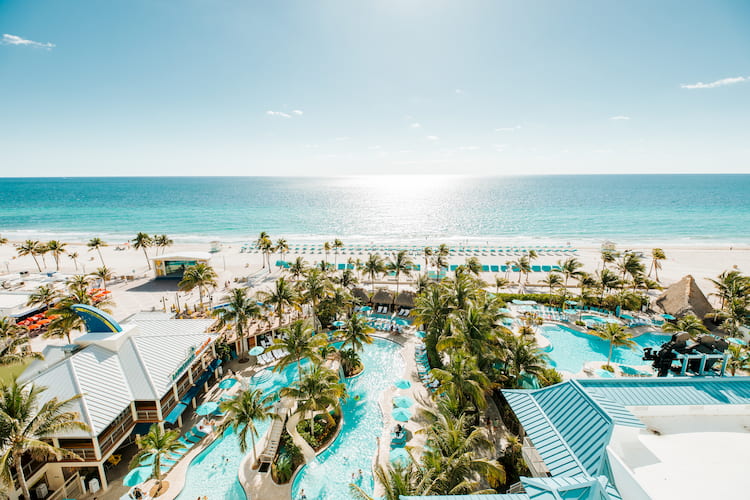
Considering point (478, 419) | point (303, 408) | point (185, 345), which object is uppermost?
point (185, 345)

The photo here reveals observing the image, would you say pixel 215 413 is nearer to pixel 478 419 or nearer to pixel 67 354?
pixel 67 354

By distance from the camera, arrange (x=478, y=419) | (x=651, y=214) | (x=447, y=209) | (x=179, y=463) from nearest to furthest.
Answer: (x=179, y=463) < (x=478, y=419) < (x=651, y=214) < (x=447, y=209)

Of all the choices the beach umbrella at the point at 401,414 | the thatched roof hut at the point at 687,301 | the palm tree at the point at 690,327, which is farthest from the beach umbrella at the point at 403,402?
the thatched roof hut at the point at 687,301

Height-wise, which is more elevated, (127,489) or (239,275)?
(239,275)

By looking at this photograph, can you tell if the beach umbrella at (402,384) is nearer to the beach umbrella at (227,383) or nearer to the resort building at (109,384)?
the beach umbrella at (227,383)

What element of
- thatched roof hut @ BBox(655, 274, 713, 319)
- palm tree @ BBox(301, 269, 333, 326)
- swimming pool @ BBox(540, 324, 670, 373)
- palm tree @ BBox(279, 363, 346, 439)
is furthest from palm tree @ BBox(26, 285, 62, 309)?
thatched roof hut @ BBox(655, 274, 713, 319)

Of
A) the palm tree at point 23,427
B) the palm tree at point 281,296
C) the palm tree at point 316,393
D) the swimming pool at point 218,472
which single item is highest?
the palm tree at point 281,296

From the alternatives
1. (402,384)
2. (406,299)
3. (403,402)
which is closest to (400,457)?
(403,402)

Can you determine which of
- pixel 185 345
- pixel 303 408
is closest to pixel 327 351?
pixel 303 408
